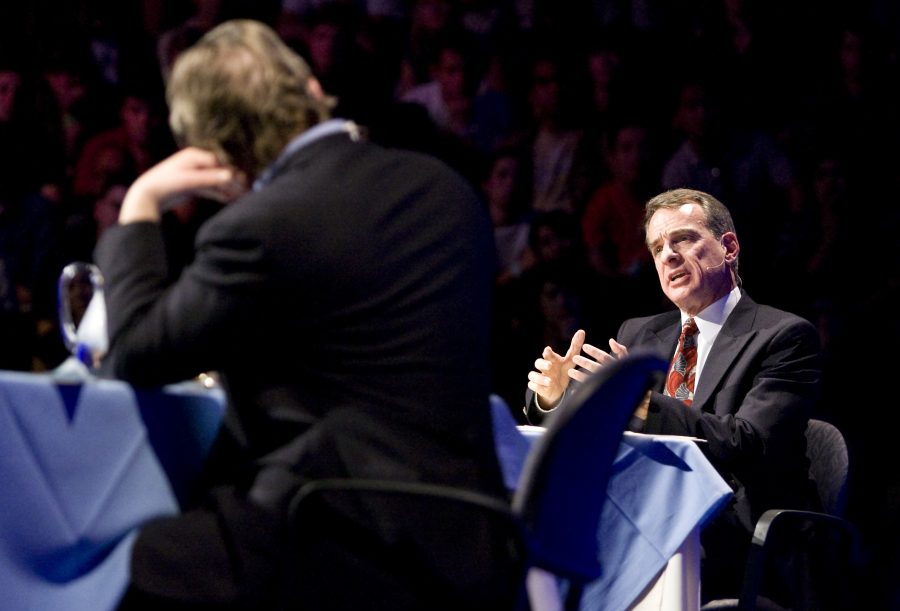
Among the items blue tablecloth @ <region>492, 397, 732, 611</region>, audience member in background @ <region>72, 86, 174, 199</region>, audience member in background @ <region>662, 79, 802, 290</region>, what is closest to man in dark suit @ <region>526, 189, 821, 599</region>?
blue tablecloth @ <region>492, 397, 732, 611</region>

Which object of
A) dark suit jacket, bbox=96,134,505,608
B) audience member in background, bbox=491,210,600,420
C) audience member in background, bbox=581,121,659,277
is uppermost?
dark suit jacket, bbox=96,134,505,608

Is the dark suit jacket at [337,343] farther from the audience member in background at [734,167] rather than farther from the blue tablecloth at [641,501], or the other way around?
the audience member in background at [734,167]

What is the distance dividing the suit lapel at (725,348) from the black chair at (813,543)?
0.25 m

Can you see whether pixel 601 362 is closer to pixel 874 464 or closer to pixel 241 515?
pixel 241 515

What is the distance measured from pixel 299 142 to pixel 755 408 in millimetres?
1467

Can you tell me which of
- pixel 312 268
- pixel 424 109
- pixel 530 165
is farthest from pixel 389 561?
pixel 424 109

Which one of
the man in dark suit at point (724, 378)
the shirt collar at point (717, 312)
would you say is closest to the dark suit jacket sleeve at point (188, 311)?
the man in dark suit at point (724, 378)

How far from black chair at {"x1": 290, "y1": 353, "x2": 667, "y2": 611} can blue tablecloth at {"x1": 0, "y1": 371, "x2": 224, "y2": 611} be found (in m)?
0.28

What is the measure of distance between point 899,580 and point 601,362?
6.70ft

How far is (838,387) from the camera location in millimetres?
4234

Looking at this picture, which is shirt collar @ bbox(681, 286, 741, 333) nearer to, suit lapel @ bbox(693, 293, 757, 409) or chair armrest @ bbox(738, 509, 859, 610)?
suit lapel @ bbox(693, 293, 757, 409)

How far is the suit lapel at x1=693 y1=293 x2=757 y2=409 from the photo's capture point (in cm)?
289

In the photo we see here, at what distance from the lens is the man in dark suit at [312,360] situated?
5.17 feet

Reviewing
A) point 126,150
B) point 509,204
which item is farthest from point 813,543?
point 126,150
